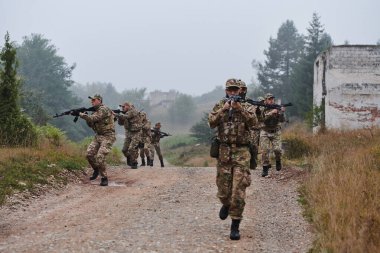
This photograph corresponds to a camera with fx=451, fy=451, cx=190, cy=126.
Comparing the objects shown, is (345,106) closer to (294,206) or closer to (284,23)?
(294,206)

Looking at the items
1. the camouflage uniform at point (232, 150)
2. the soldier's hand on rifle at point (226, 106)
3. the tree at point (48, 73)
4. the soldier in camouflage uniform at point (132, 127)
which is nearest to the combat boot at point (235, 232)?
the camouflage uniform at point (232, 150)

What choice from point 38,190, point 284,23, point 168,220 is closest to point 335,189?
point 168,220

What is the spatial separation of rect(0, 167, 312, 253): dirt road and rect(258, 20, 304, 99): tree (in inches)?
1657

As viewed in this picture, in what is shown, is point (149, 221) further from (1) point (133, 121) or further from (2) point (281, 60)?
(2) point (281, 60)

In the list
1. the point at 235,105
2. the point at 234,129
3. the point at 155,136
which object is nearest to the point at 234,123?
the point at 234,129

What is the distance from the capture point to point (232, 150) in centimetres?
577

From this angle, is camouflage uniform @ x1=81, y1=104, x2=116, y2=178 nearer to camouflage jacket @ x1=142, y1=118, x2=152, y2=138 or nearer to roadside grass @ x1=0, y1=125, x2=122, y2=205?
roadside grass @ x1=0, y1=125, x2=122, y2=205

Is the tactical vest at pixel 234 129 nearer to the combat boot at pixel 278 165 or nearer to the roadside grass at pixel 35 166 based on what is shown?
the roadside grass at pixel 35 166

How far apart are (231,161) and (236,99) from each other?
2.61 feet

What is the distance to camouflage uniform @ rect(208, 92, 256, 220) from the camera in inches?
225

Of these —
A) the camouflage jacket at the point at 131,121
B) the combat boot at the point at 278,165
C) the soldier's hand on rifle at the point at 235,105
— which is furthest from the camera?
the camouflage jacket at the point at 131,121

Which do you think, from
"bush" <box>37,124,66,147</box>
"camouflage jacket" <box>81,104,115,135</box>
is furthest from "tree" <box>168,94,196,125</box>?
"camouflage jacket" <box>81,104,115,135</box>

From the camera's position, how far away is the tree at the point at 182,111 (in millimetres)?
86000

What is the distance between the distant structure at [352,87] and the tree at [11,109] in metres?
13.0
